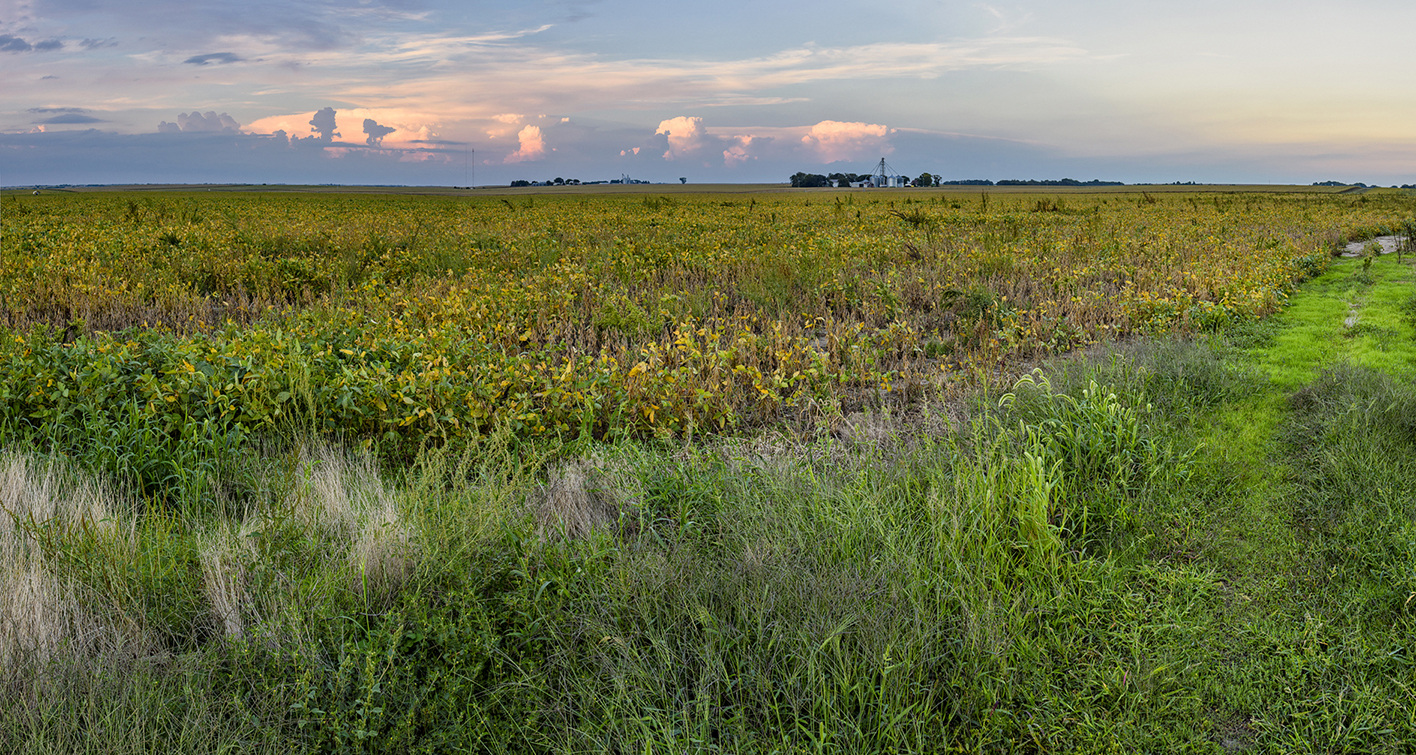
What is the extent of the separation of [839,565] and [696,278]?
8952mm

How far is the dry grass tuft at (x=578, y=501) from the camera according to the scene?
383 cm

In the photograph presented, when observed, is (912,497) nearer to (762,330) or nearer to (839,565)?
(839,565)

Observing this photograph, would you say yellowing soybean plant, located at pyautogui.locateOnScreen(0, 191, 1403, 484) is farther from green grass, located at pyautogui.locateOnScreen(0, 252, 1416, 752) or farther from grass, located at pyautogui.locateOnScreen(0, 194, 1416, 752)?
green grass, located at pyautogui.locateOnScreen(0, 252, 1416, 752)

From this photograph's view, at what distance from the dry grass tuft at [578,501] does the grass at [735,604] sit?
3 cm

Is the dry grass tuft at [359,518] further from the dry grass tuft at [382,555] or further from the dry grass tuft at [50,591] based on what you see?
the dry grass tuft at [50,591]

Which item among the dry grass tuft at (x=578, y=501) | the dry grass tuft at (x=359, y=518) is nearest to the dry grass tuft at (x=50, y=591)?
the dry grass tuft at (x=359, y=518)

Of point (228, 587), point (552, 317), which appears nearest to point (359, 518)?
point (228, 587)

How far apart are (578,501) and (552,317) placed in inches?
204

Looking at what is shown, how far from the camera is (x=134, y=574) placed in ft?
10.5

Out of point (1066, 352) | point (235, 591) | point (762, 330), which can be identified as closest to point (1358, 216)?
point (1066, 352)

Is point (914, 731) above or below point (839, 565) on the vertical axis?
below

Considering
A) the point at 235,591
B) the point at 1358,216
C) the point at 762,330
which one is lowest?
the point at 235,591

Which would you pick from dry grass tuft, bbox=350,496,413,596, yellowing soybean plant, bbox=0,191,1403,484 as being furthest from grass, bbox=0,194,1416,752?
yellowing soybean plant, bbox=0,191,1403,484

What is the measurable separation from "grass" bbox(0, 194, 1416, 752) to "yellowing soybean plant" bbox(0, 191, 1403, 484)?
622 mm
